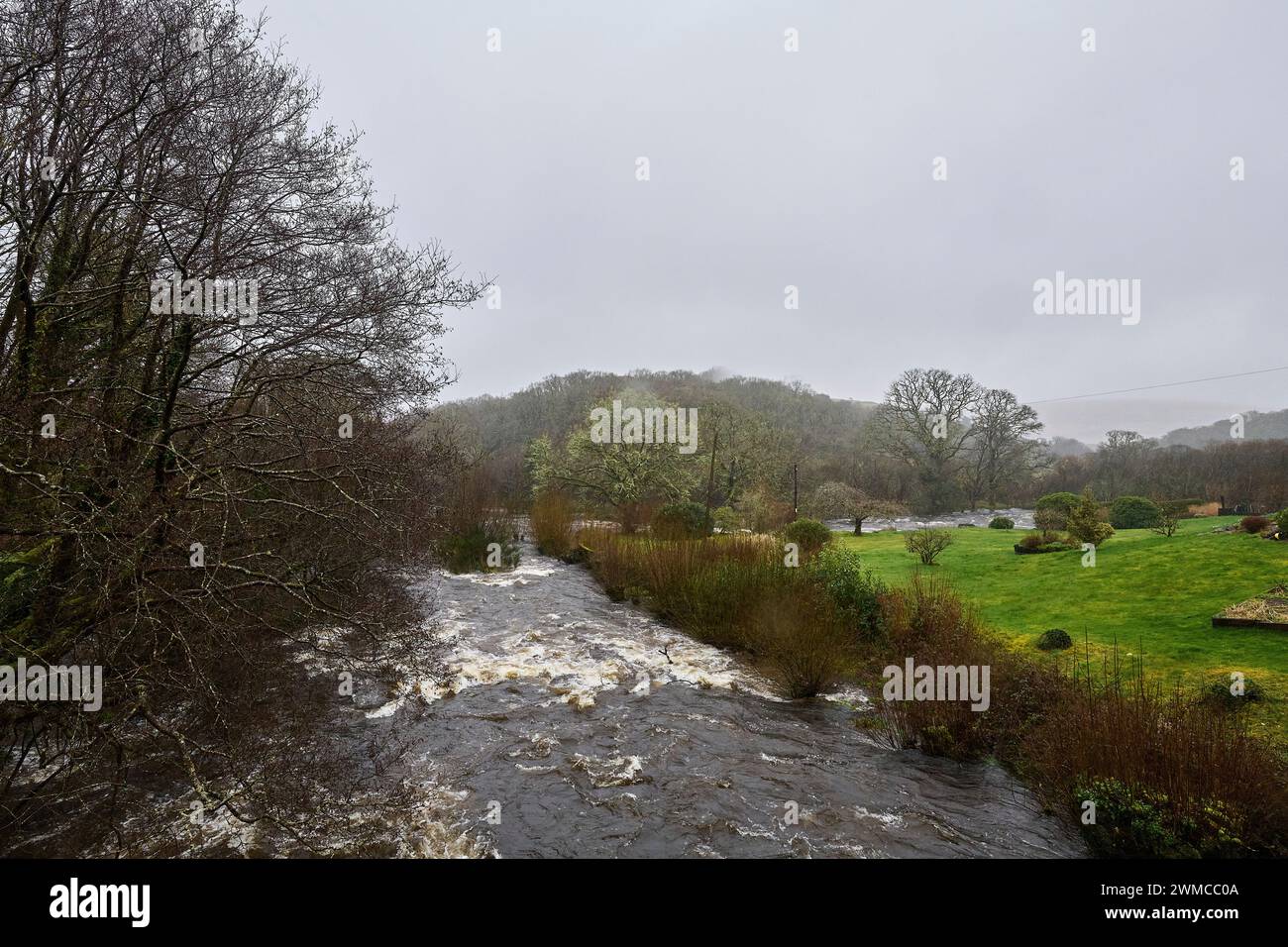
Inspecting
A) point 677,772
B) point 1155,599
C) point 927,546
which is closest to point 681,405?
point 927,546

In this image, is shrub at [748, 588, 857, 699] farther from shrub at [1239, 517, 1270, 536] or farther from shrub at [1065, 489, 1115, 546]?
shrub at [1239, 517, 1270, 536]

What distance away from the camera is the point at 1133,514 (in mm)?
20406

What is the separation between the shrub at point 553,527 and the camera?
68.5 feet

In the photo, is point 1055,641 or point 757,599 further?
point 757,599

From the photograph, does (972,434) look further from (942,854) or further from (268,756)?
(268,756)

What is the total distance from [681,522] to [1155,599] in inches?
455

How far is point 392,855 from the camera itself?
4641 millimetres

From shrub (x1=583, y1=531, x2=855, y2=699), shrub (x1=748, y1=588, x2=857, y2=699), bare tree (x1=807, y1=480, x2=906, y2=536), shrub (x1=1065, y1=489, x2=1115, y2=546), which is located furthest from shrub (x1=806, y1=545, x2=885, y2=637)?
bare tree (x1=807, y1=480, x2=906, y2=536)

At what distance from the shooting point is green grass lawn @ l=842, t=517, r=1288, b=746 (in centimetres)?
665

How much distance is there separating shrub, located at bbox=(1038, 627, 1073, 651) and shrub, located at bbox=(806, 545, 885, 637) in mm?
2269

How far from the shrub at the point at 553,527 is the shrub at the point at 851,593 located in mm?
11619

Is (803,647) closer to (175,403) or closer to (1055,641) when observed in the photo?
(1055,641)

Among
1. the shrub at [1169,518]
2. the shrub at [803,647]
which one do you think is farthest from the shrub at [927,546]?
Result: the shrub at [803,647]
